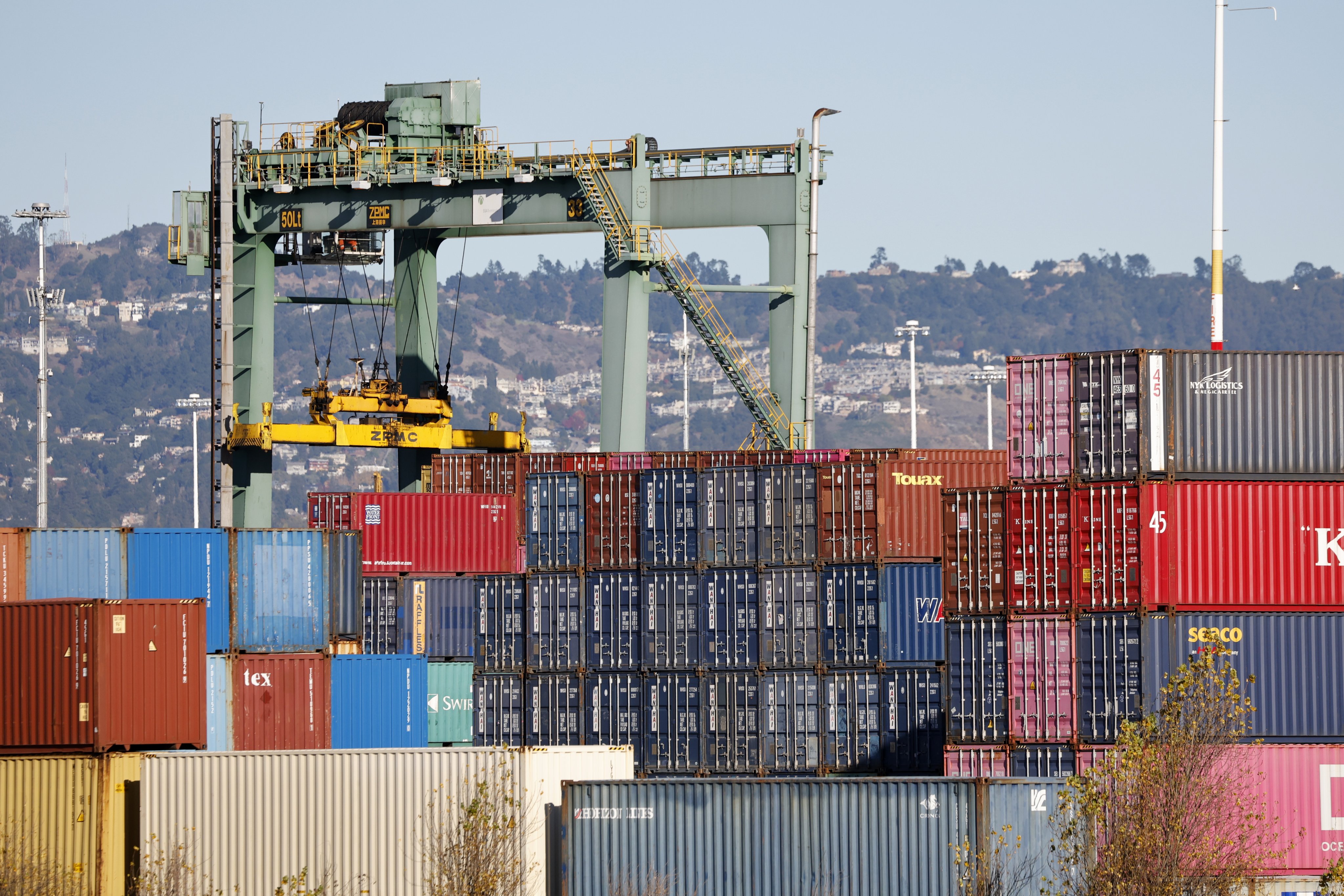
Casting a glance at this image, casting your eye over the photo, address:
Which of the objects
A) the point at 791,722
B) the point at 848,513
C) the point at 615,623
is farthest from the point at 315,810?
the point at 848,513

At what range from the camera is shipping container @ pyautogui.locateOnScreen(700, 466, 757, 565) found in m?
47.4

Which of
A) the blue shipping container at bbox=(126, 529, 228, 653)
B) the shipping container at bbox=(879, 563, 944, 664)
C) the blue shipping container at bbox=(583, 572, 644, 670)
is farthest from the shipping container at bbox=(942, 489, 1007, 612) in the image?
the blue shipping container at bbox=(126, 529, 228, 653)

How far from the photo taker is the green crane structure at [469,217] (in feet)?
182

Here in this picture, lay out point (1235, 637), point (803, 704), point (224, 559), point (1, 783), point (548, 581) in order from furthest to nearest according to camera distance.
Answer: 1. point (548, 581)
2. point (803, 704)
3. point (224, 559)
4. point (1235, 637)
5. point (1, 783)

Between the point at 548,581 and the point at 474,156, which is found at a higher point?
the point at 474,156

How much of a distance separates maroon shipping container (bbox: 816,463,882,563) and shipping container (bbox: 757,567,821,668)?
34.0 inches

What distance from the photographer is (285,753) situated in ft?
112

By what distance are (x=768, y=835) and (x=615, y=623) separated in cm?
1608

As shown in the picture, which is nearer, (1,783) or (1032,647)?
(1,783)

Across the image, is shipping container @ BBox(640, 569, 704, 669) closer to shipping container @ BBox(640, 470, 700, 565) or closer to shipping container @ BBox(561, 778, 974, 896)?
shipping container @ BBox(640, 470, 700, 565)

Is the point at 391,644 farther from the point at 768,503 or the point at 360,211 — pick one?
the point at 360,211

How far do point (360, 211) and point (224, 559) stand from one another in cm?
1734

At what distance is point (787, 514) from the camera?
47.2 m

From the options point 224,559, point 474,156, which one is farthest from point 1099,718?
point 474,156
